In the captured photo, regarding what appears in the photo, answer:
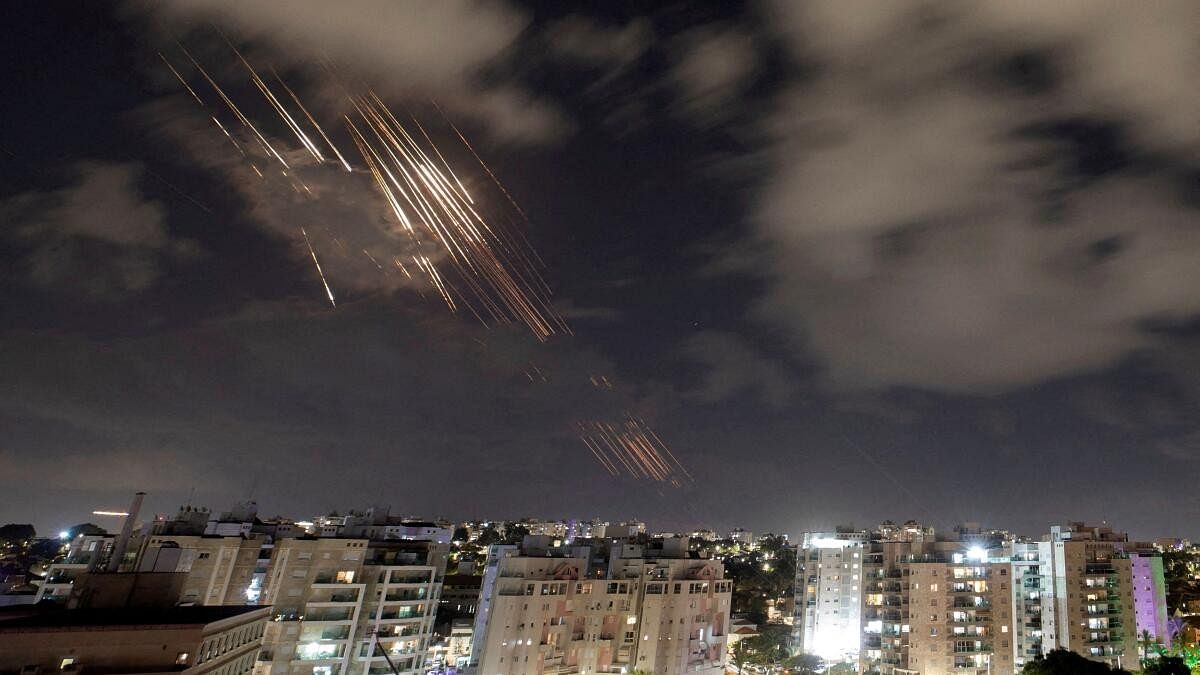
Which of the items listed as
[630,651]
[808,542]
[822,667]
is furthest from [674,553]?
[808,542]

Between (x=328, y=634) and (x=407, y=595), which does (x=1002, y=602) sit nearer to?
(x=407, y=595)

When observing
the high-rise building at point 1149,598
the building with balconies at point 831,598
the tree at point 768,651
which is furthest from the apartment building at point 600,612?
the high-rise building at point 1149,598

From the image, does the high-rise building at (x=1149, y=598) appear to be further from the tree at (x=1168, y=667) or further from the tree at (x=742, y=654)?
the tree at (x=742, y=654)

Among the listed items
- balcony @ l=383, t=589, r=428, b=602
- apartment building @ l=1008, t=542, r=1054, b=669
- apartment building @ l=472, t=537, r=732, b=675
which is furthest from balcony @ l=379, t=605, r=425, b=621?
apartment building @ l=1008, t=542, r=1054, b=669

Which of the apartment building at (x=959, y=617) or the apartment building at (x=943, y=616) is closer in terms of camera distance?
the apartment building at (x=959, y=617)

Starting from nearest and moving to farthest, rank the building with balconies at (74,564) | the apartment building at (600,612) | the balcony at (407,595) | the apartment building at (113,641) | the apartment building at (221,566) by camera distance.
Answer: the apartment building at (113,641) → the building with balconies at (74,564) → the apartment building at (221,566) → the balcony at (407,595) → the apartment building at (600,612)

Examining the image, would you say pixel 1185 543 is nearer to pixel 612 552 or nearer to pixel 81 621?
pixel 612 552

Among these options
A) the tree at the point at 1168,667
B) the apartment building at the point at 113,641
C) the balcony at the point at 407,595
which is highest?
the tree at the point at 1168,667
